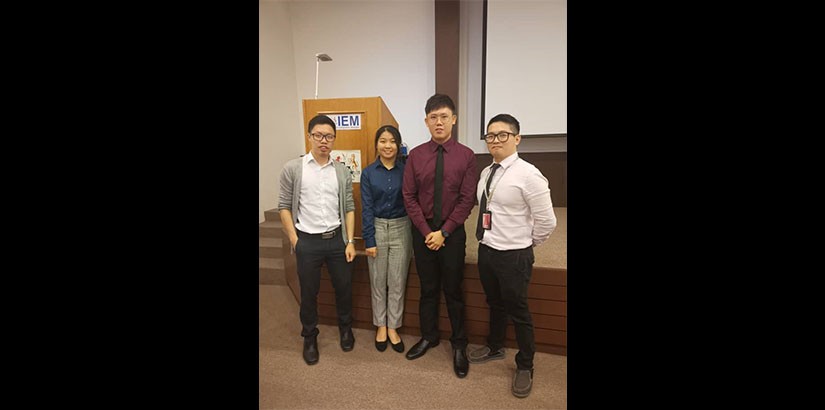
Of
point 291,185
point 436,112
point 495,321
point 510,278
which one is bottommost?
point 495,321

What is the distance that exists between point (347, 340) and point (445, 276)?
83cm

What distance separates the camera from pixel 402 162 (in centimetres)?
175

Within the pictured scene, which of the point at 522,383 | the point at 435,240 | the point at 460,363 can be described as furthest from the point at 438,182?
the point at 522,383

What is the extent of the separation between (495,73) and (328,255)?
3.02 m

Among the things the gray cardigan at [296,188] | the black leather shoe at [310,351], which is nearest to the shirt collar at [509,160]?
the gray cardigan at [296,188]

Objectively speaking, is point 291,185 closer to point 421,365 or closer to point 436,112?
point 436,112

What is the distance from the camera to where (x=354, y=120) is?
1.89 m

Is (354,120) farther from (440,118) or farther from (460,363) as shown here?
(460,363)

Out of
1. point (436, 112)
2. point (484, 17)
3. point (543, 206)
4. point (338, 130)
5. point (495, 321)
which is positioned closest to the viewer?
point (543, 206)

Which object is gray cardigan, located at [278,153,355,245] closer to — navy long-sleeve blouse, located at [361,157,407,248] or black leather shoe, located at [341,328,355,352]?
navy long-sleeve blouse, located at [361,157,407,248]

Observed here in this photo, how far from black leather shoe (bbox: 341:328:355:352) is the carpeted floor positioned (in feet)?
0.11

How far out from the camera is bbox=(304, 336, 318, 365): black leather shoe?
1704 mm

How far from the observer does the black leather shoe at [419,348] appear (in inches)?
68.2

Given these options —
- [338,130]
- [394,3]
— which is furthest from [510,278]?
[394,3]
